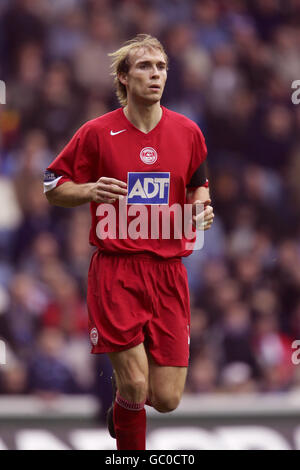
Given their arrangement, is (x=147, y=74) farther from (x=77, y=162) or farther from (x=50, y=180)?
(x=50, y=180)

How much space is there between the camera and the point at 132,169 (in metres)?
5.40

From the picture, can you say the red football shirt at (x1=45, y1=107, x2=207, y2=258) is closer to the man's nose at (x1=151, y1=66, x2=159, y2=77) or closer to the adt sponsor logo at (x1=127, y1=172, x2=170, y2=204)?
the adt sponsor logo at (x1=127, y1=172, x2=170, y2=204)

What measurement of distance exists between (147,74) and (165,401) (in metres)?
1.80

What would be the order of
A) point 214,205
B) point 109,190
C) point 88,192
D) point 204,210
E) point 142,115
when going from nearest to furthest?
point 109,190 < point 88,192 < point 204,210 < point 142,115 < point 214,205

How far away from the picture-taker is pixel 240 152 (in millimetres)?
10477

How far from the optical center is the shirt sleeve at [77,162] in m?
5.44

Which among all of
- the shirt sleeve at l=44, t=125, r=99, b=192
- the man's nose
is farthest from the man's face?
the shirt sleeve at l=44, t=125, r=99, b=192

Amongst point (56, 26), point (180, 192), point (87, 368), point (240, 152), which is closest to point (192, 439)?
point (87, 368)

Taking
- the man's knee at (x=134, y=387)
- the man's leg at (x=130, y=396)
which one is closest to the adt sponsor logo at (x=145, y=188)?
the man's leg at (x=130, y=396)

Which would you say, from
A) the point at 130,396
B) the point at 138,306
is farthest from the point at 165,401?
the point at 138,306

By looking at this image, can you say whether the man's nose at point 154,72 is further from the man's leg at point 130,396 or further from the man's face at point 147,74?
the man's leg at point 130,396

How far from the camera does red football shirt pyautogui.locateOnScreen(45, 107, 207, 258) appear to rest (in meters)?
5.41

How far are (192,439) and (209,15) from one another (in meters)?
5.70

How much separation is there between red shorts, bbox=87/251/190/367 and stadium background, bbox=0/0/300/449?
1.99 m
